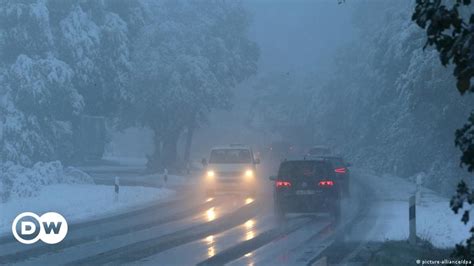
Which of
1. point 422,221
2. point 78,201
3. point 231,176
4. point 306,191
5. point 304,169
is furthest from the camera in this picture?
point 231,176

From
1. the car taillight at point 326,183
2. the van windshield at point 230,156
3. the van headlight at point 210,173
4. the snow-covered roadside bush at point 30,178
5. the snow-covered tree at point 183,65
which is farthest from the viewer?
the snow-covered tree at point 183,65

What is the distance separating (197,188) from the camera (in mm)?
37344

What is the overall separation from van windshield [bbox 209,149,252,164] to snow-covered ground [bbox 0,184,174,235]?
2454 millimetres

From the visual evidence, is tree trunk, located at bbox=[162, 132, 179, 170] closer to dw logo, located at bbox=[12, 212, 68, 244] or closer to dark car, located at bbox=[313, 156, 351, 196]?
dark car, located at bbox=[313, 156, 351, 196]

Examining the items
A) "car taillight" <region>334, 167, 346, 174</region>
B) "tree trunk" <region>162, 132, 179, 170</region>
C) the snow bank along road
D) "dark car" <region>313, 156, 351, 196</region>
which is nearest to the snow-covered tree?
"tree trunk" <region>162, 132, 179, 170</region>

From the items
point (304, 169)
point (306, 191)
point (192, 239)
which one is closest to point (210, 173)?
point (304, 169)

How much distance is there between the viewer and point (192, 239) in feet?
55.7

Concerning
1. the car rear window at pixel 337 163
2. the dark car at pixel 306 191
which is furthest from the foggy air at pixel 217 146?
the car rear window at pixel 337 163

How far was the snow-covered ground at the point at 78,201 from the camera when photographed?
923 inches

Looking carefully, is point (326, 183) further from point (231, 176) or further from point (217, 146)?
point (217, 146)

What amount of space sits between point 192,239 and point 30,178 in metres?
15.6

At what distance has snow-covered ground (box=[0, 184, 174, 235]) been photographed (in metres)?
23.5

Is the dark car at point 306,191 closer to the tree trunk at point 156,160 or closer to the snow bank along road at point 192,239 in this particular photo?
the snow bank along road at point 192,239

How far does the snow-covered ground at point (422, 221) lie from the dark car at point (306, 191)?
4.80 feet
